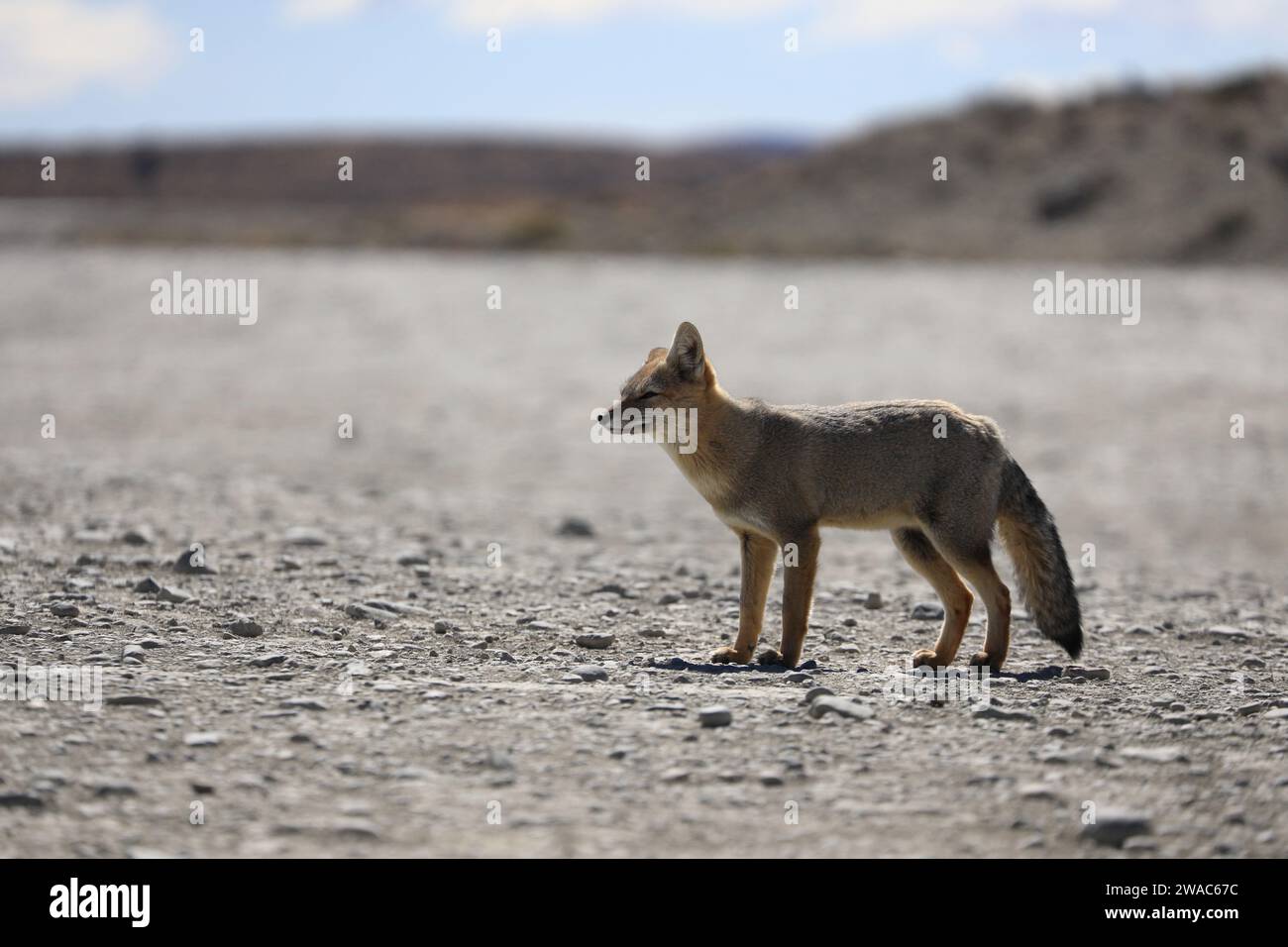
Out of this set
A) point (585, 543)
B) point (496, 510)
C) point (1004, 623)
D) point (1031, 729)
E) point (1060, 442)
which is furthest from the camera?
point (1060, 442)

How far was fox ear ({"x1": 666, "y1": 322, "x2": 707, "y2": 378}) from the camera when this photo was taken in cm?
764

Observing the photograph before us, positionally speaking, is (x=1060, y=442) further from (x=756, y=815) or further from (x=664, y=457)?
(x=756, y=815)

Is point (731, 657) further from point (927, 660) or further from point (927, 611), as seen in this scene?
point (927, 611)

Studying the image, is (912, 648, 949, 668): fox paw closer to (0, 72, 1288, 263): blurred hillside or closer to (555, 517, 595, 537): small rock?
(555, 517, 595, 537): small rock

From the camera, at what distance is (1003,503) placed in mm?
7609

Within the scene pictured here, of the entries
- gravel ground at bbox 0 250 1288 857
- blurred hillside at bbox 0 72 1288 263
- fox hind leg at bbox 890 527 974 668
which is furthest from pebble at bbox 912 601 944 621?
blurred hillside at bbox 0 72 1288 263

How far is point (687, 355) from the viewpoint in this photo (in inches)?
302

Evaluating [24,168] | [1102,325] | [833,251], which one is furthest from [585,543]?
[24,168]

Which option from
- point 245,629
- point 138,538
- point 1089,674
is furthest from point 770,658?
point 138,538

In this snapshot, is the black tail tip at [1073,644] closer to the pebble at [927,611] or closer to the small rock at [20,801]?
the pebble at [927,611]

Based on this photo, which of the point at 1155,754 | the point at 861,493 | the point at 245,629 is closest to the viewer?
the point at 1155,754

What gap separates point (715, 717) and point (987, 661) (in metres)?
2.12

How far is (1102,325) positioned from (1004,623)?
55.1 ft

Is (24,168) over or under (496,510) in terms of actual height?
over
